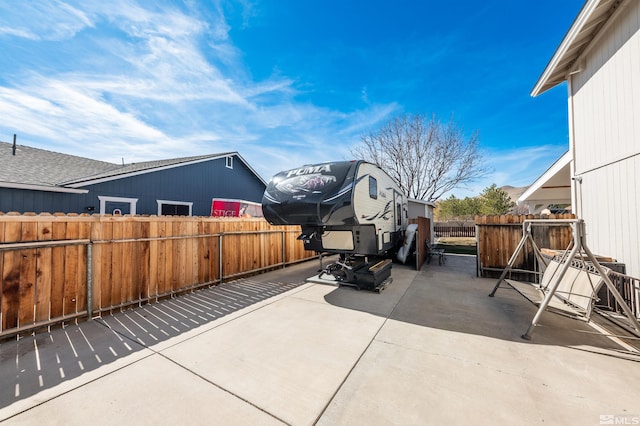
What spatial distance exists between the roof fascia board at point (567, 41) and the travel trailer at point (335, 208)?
17.5 ft

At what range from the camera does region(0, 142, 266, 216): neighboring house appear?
762cm

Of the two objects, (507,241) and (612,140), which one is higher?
(612,140)

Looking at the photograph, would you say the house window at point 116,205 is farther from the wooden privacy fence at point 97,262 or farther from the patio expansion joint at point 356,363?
the patio expansion joint at point 356,363

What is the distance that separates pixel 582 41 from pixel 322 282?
28.5 feet

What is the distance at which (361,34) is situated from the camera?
35.4 ft

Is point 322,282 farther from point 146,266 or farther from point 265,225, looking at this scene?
point 146,266

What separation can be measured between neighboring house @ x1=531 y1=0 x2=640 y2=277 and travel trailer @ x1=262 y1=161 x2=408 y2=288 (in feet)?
15.3

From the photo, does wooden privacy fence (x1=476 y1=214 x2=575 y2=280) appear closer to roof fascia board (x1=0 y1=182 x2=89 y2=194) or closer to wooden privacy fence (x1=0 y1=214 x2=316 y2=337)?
wooden privacy fence (x1=0 y1=214 x2=316 y2=337)

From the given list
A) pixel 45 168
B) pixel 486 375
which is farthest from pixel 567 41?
pixel 45 168

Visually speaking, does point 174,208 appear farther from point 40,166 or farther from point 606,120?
point 606,120

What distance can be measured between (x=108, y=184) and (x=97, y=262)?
6.98m

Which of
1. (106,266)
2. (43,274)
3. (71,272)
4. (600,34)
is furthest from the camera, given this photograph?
(600,34)

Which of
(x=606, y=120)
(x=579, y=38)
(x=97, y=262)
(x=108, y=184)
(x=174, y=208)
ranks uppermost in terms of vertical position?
(x=579, y=38)

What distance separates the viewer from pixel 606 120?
5027 millimetres
